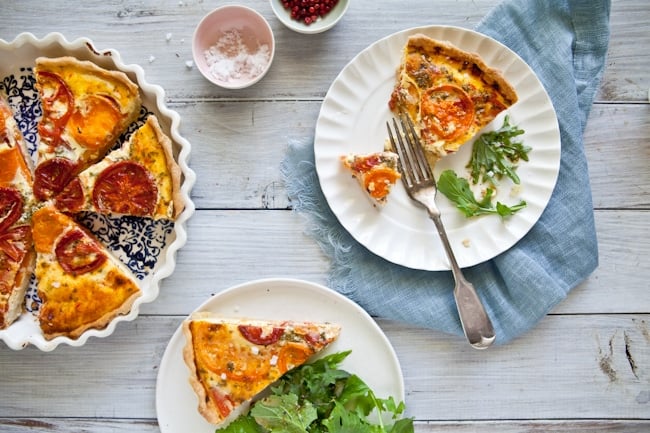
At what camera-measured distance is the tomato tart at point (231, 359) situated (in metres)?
3.19

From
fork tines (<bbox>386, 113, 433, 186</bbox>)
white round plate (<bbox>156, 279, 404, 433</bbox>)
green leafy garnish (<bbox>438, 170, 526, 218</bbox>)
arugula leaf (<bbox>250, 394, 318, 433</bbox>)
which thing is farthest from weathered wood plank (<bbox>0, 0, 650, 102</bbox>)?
arugula leaf (<bbox>250, 394, 318, 433</bbox>)

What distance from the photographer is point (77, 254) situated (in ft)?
10.6

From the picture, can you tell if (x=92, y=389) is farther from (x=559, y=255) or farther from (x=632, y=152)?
(x=632, y=152)

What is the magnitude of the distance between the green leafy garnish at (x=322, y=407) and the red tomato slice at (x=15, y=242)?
52.8 inches

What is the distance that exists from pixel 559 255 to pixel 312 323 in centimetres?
136

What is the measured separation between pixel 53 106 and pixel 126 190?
0.57 meters

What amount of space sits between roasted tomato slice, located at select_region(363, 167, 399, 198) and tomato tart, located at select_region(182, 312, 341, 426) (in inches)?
33.1

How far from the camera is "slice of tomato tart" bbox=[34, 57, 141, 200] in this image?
3213mm

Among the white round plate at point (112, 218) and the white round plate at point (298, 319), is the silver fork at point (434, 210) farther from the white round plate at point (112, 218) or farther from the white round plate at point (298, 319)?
the white round plate at point (112, 218)

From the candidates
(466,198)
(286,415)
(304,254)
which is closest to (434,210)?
(466,198)

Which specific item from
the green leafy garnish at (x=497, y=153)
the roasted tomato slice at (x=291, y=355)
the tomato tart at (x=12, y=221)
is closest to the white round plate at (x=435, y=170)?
the green leafy garnish at (x=497, y=153)

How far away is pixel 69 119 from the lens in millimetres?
3238

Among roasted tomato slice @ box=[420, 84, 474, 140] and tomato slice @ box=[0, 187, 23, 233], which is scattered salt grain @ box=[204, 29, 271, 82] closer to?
roasted tomato slice @ box=[420, 84, 474, 140]

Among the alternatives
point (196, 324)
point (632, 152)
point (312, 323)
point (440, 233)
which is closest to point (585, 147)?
point (632, 152)
